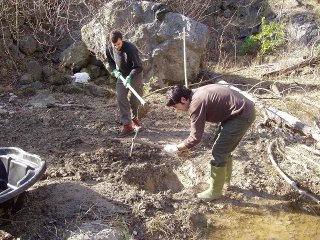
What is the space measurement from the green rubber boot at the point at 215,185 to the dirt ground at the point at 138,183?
4.0 inches

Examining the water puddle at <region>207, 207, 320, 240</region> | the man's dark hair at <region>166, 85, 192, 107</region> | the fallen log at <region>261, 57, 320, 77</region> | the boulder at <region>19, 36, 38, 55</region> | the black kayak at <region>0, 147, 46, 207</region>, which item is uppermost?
the man's dark hair at <region>166, 85, 192, 107</region>

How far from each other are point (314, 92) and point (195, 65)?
2.65 metres

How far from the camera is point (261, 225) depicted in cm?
446

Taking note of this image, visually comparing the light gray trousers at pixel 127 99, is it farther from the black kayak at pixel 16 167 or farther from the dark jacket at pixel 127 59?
the black kayak at pixel 16 167

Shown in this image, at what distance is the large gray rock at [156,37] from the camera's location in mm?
8836

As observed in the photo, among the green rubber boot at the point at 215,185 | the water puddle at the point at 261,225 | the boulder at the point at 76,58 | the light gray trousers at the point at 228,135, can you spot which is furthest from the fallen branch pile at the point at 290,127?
the boulder at the point at 76,58

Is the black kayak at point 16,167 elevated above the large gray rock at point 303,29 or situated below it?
above

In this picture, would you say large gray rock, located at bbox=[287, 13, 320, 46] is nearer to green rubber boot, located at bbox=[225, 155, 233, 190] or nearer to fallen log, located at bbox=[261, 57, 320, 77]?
fallen log, located at bbox=[261, 57, 320, 77]

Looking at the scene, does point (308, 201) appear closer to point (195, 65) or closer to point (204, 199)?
point (204, 199)

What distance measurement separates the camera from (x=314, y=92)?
842 centimetres

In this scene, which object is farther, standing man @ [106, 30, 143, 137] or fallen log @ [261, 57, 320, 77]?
fallen log @ [261, 57, 320, 77]

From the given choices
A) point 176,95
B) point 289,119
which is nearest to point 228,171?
point 176,95

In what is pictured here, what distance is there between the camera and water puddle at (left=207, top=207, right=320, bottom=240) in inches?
169

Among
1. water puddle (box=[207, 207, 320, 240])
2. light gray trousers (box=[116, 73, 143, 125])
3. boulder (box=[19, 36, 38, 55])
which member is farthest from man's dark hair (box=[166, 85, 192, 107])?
boulder (box=[19, 36, 38, 55])
